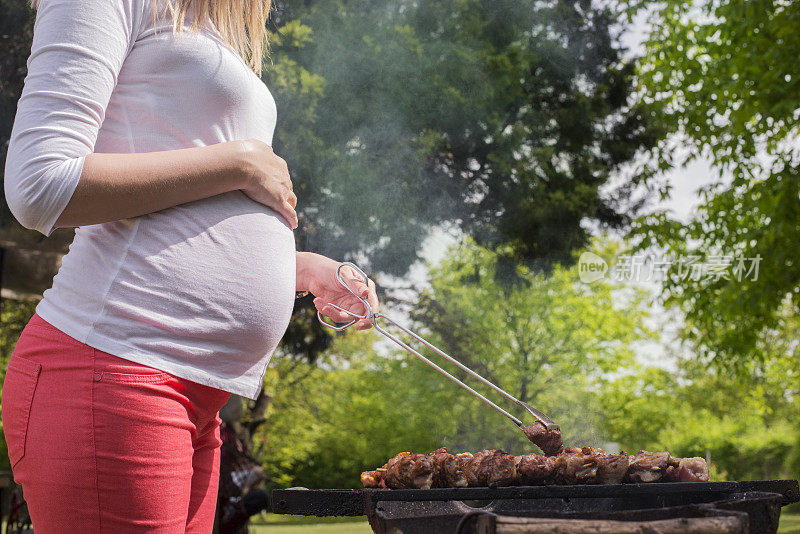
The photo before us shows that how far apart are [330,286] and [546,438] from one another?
0.83 m

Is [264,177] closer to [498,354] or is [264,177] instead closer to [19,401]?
[19,401]

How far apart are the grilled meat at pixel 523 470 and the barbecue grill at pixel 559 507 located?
6 centimetres

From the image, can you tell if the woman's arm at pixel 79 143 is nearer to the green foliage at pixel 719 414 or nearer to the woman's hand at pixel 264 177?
the woman's hand at pixel 264 177

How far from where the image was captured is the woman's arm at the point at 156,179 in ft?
2.69

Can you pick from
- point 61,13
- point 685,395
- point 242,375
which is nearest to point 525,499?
point 242,375

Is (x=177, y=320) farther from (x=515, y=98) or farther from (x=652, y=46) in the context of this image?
(x=652, y=46)

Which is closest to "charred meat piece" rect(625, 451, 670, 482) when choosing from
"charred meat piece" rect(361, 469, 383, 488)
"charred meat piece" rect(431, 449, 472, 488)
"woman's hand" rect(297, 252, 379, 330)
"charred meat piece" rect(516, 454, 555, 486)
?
"charred meat piece" rect(516, 454, 555, 486)

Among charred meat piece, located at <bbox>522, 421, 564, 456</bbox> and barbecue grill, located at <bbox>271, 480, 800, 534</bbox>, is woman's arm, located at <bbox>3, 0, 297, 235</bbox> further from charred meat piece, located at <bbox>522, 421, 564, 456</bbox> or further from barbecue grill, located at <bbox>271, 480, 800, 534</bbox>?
charred meat piece, located at <bbox>522, 421, 564, 456</bbox>

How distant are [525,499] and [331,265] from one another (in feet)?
2.34

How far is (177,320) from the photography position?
2.79 ft
